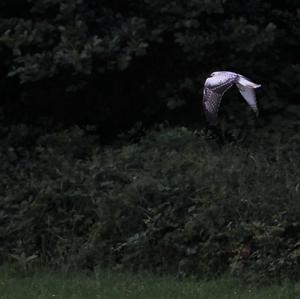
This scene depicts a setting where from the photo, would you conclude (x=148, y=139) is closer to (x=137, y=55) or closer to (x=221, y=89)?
(x=137, y=55)

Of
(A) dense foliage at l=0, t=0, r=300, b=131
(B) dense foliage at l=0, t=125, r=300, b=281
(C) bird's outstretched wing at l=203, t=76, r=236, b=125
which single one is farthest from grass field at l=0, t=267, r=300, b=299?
(A) dense foliage at l=0, t=0, r=300, b=131

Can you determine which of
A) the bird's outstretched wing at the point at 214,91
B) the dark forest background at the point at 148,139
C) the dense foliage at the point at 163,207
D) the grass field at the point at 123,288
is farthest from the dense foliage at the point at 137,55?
the grass field at the point at 123,288

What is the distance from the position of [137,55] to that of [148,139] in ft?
3.53

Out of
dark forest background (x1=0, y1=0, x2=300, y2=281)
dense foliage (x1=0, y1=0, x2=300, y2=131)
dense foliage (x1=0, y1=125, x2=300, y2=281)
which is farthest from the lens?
dense foliage (x1=0, y1=0, x2=300, y2=131)

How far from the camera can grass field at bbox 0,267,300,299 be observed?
6758 millimetres

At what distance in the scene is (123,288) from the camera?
707 centimetres

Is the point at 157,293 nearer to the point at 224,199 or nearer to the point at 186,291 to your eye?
the point at 186,291

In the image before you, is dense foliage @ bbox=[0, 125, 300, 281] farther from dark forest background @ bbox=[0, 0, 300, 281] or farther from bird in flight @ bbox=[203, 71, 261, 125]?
bird in flight @ bbox=[203, 71, 261, 125]

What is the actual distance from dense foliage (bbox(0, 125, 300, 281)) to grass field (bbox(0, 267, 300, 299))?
258 millimetres

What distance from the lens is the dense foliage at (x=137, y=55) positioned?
962 centimetres

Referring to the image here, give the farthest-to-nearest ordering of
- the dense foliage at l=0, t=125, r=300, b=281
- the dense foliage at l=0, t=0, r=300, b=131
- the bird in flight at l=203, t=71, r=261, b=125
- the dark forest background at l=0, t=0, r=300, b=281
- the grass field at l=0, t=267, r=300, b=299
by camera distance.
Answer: the dense foliage at l=0, t=0, r=300, b=131 → the bird in flight at l=203, t=71, r=261, b=125 → the dark forest background at l=0, t=0, r=300, b=281 → the dense foliage at l=0, t=125, r=300, b=281 → the grass field at l=0, t=267, r=300, b=299

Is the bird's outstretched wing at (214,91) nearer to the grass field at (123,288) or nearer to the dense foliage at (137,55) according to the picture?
the dense foliage at (137,55)

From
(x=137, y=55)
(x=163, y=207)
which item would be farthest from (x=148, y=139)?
(x=163, y=207)

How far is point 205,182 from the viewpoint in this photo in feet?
26.9
